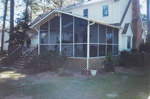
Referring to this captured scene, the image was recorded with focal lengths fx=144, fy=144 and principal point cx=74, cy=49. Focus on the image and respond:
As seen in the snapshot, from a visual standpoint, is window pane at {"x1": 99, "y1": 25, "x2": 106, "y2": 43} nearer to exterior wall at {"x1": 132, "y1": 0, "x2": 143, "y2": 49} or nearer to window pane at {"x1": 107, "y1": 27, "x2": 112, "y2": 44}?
window pane at {"x1": 107, "y1": 27, "x2": 112, "y2": 44}

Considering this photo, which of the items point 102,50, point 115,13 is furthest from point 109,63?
point 115,13

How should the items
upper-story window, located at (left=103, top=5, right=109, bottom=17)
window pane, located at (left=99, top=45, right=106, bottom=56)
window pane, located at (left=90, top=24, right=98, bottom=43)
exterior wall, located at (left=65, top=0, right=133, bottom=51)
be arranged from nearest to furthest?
window pane, located at (left=90, top=24, right=98, bottom=43)
window pane, located at (left=99, top=45, right=106, bottom=56)
exterior wall, located at (left=65, top=0, right=133, bottom=51)
upper-story window, located at (left=103, top=5, right=109, bottom=17)

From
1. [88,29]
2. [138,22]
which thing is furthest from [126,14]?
[88,29]

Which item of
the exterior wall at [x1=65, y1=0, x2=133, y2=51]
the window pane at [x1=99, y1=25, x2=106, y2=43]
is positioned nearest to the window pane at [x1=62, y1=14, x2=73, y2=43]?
the window pane at [x1=99, y1=25, x2=106, y2=43]

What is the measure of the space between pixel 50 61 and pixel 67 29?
2984mm

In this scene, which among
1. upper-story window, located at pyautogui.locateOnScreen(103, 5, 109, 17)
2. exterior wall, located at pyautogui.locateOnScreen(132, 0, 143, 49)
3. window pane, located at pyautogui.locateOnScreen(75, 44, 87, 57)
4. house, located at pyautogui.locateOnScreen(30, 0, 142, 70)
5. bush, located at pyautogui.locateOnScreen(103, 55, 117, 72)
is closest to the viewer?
bush, located at pyautogui.locateOnScreen(103, 55, 117, 72)

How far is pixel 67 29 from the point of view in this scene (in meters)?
11.0

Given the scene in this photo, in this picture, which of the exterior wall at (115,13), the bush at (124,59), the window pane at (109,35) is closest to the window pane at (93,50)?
the window pane at (109,35)

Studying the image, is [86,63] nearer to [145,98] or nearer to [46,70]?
[46,70]

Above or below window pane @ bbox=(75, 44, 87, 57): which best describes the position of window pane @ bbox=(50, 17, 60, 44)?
above

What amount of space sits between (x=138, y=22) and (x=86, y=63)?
29.7ft

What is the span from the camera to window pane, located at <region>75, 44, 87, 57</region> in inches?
392

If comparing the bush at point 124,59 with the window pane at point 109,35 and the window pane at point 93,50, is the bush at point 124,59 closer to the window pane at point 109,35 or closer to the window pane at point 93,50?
the window pane at point 109,35

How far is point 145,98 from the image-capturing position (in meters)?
4.88
